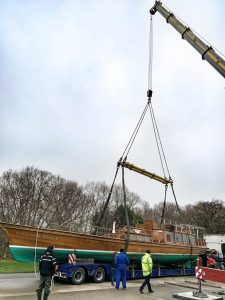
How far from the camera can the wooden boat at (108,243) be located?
40.7ft

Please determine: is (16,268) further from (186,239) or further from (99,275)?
(186,239)

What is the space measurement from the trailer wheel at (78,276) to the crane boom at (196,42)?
994 cm

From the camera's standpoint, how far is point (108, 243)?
47.5ft

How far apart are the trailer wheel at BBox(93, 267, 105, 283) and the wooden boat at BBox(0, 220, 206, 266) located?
68 cm

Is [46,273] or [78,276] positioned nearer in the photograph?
[46,273]

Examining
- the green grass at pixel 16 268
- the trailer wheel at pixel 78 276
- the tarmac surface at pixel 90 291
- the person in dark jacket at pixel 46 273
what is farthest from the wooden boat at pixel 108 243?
the green grass at pixel 16 268

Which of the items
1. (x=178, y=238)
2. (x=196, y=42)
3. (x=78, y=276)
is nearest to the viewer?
(x=78, y=276)

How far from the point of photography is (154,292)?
11.5 metres

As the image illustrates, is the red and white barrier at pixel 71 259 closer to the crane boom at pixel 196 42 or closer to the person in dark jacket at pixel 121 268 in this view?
the person in dark jacket at pixel 121 268

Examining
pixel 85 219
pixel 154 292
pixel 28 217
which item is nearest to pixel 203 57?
pixel 154 292

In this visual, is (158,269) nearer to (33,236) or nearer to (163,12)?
(33,236)

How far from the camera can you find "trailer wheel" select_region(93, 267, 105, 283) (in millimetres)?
13188

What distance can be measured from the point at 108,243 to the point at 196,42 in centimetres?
1003

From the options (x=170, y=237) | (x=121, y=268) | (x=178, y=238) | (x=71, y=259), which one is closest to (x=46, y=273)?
(x=121, y=268)
